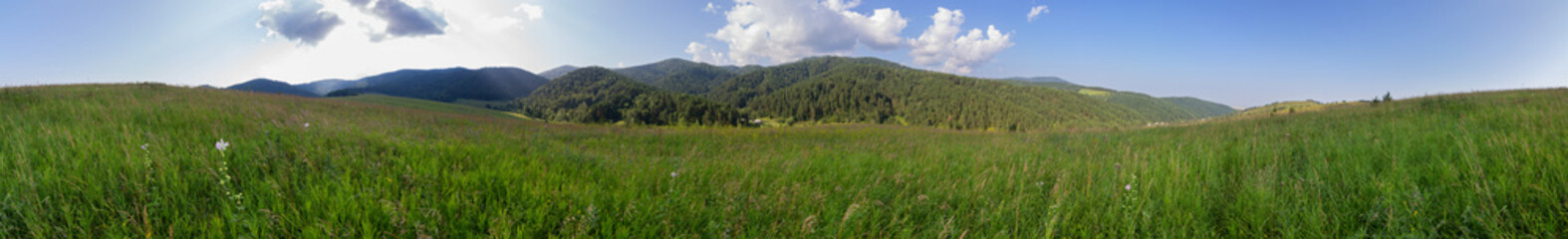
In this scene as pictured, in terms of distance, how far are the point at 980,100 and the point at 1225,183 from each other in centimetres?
16243

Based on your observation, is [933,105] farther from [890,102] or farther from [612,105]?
[612,105]

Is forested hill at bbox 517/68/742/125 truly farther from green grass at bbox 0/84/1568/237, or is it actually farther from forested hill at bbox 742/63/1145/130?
forested hill at bbox 742/63/1145/130

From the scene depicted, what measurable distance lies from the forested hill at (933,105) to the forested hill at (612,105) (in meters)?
50.7

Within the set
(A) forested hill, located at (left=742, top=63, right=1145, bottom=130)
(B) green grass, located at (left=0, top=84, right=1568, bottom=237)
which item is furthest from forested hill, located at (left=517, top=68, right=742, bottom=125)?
(A) forested hill, located at (left=742, top=63, right=1145, bottom=130)

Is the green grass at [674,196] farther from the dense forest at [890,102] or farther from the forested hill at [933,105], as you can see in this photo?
the forested hill at [933,105]

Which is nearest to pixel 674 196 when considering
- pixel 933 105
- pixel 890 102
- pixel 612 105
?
pixel 612 105

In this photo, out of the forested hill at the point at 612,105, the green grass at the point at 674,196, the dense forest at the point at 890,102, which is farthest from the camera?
the dense forest at the point at 890,102

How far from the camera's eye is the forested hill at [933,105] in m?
142

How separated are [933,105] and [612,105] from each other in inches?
4115

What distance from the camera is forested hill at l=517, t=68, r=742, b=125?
81.7 metres

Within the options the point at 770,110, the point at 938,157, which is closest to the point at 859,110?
the point at 770,110

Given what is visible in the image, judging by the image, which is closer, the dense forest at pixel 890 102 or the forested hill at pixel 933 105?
the dense forest at pixel 890 102

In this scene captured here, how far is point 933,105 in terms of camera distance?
6073 inches

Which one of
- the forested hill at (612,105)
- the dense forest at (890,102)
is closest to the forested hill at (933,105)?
the dense forest at (890,102)
